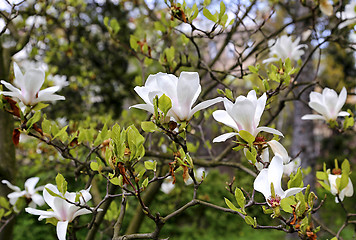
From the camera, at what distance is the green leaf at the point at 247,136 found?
812 millimetres

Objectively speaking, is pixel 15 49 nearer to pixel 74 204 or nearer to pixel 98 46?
pixel 74 204

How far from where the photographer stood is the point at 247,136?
82 cm

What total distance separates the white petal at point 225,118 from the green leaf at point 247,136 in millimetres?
50

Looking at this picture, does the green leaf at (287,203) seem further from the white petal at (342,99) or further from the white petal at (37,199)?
the white petal at (37,199)

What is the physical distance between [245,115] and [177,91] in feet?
0.60

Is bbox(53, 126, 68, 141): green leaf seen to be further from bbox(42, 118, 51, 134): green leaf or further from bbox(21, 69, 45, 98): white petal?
bbox(21, 69, 45, 98): white petal

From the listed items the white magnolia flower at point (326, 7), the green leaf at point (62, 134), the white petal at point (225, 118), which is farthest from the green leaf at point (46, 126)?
the white magnolia flower at point (326, 7)

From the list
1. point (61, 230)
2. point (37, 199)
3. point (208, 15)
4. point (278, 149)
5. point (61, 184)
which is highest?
point (208, 15)

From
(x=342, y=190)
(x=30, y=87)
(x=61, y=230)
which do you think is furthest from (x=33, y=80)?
(x=342, y=190)

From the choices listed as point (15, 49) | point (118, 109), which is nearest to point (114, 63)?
point (118, 109)

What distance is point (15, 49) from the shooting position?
1.93 m

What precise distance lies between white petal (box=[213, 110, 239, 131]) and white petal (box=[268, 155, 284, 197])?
0.14 metres

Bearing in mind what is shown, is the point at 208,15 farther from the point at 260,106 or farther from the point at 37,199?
the point at 37,199

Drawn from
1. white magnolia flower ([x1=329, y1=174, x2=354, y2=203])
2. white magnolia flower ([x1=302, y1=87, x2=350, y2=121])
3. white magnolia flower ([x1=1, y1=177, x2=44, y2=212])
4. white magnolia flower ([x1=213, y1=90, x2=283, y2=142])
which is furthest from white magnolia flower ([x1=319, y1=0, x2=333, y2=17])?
white magnolia flower ([x1=1, y1=177, x2=44, y2=212])
